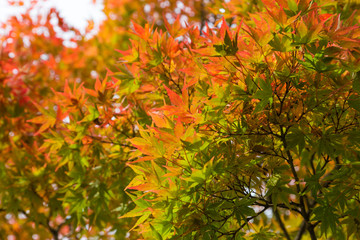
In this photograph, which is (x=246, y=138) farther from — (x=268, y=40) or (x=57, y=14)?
(x=57, y=14)

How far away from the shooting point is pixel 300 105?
4.48 feet

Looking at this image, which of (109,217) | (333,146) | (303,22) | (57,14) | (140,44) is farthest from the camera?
(57,14)

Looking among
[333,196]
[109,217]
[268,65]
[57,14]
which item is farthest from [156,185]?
[57,14]

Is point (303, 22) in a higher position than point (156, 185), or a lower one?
higher

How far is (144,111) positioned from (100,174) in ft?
1.75

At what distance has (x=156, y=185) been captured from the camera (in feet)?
4.04

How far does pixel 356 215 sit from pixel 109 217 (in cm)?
173

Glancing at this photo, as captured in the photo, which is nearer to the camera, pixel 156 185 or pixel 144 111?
pixel 156 185

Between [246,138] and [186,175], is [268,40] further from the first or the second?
[186,175]

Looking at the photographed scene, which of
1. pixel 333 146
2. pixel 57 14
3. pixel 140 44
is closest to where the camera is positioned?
pixel 333 146

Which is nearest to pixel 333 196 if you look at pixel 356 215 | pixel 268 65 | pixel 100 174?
pixel 356 215

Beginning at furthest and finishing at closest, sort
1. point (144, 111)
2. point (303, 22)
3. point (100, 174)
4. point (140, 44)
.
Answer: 1. point (100, 174)
2. point (144, 111)
3. point (140, 44)
4. point (303, 22)

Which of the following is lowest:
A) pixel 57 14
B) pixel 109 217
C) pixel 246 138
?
pixel 109 217

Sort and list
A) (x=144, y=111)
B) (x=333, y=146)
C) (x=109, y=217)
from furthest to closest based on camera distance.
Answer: (x=109, y=217) → (x=144, y=111) → (x=333, y=146)
